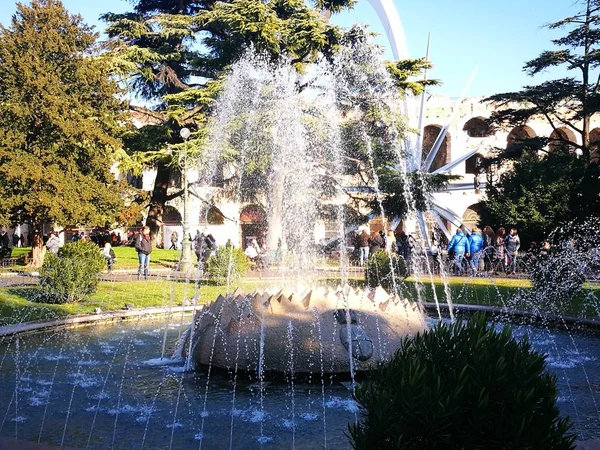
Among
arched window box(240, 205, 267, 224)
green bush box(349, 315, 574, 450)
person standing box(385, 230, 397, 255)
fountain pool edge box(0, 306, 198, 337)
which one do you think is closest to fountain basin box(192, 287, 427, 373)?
fountain pool edge box(0, 306, 198, 337)

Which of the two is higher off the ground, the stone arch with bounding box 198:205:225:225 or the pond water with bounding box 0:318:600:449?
the stone arch with bounding box 198:205:225:225

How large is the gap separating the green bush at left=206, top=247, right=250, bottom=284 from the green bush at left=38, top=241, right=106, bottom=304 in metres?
3.62

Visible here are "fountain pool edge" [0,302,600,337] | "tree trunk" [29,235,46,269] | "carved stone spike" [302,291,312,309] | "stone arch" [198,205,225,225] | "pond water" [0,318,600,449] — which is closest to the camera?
"pond water" [0,318,600,449]

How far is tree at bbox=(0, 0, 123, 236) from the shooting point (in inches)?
805

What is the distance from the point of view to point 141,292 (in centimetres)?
1370

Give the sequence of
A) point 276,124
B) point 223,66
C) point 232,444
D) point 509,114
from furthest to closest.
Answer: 1. point 509,114
2. point 223,66
3. point 276,124
4. point 232,444

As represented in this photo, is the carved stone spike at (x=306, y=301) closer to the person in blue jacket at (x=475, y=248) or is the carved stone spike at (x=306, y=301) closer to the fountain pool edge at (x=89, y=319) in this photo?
the fountain pool edge at (x=89, y=319)

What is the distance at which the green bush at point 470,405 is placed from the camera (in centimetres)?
264

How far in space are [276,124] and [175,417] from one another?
19398 mm

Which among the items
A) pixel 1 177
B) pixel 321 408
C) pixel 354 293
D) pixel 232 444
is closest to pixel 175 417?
pixel 232 444

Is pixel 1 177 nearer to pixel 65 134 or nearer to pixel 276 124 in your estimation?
pixel 65 134

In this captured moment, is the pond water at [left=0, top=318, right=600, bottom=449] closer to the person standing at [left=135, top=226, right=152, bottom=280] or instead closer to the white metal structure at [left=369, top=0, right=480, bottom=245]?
the person standing at [left=135, top=226, right=152, bottom=280]

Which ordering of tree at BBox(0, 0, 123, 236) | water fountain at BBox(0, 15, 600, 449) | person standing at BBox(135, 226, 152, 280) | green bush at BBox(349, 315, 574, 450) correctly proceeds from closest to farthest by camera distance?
green bush at BBox(349, 315, 574, 450) → water fountain at BBox(0, 15, 600, 449) → person standing at BBox(135, 226, 152, 280) → tree at BBox(0, 0, 123, 236)

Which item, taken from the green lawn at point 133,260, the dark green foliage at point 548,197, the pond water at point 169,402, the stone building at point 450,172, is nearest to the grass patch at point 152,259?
the green lawn at point 133,260
